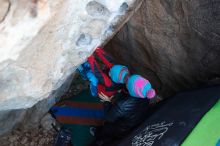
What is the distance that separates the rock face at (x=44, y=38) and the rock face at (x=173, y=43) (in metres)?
0.36

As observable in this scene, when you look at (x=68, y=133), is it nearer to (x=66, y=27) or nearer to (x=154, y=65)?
(x=154, y=65)

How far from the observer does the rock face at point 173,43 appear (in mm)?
1386

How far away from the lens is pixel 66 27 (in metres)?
0.94

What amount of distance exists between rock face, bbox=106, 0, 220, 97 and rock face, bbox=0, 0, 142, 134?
1.17 feet

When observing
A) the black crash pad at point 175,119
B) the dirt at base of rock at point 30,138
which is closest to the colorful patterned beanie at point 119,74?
the black crash pad at point 175,119

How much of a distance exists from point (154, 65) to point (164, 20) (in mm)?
288

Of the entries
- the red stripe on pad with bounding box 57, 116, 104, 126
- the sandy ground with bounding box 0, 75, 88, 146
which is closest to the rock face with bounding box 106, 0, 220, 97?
the red stripe on pad with bounding box 57, 116, 104, 126

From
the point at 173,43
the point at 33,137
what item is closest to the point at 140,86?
the point at 173,43

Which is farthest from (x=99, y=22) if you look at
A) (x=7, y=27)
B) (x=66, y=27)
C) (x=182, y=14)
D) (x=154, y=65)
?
(x=154, y=65)

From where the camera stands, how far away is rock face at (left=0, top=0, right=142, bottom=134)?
2.67 feet

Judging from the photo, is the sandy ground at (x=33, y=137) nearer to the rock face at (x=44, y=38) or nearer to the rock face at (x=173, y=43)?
the rock face at (x=173, y=43)

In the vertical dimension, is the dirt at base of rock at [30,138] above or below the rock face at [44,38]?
below

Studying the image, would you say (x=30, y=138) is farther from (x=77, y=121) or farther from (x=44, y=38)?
(x=44, y=38)

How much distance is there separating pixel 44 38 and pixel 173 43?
0.77 metres
